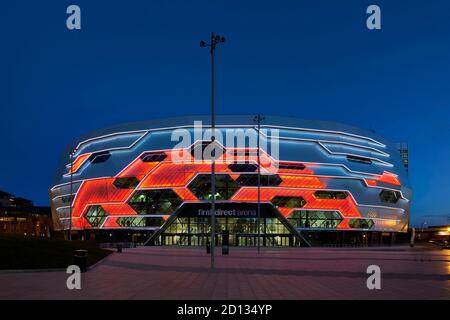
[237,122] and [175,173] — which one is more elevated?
[237,122]

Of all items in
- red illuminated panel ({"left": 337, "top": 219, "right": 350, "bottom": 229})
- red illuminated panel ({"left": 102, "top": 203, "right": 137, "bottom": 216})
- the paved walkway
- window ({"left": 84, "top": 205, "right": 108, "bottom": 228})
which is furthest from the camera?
window ({"left": 84, "top": 205, "right": 108, "bottom": 228})

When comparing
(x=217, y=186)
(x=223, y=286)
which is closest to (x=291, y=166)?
(x=217, y=186)

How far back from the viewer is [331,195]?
82.5 metres

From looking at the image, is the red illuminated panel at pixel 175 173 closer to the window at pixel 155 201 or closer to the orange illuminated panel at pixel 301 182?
the window at pixel 155 201

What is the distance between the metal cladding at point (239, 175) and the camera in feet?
263

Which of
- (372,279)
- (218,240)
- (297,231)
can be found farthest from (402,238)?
(372,279)

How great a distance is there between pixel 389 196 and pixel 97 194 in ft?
174

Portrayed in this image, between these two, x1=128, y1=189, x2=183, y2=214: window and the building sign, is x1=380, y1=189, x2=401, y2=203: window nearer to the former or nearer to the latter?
the building sign

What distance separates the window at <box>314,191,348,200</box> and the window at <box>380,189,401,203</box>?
1059 cm

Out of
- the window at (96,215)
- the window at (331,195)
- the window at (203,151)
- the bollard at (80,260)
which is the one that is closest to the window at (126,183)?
the window at (96,215)

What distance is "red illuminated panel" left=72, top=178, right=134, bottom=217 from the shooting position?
279 ft

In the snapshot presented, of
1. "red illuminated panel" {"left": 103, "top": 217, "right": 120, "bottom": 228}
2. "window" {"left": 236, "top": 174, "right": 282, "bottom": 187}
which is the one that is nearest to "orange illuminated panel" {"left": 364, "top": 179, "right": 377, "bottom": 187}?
"window" {"left": 236, "top": 174, "right": 282, "bottom": 187}

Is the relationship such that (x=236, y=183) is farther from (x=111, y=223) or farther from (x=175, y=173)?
(x=111, y=223)

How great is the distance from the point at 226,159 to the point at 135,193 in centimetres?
1640
